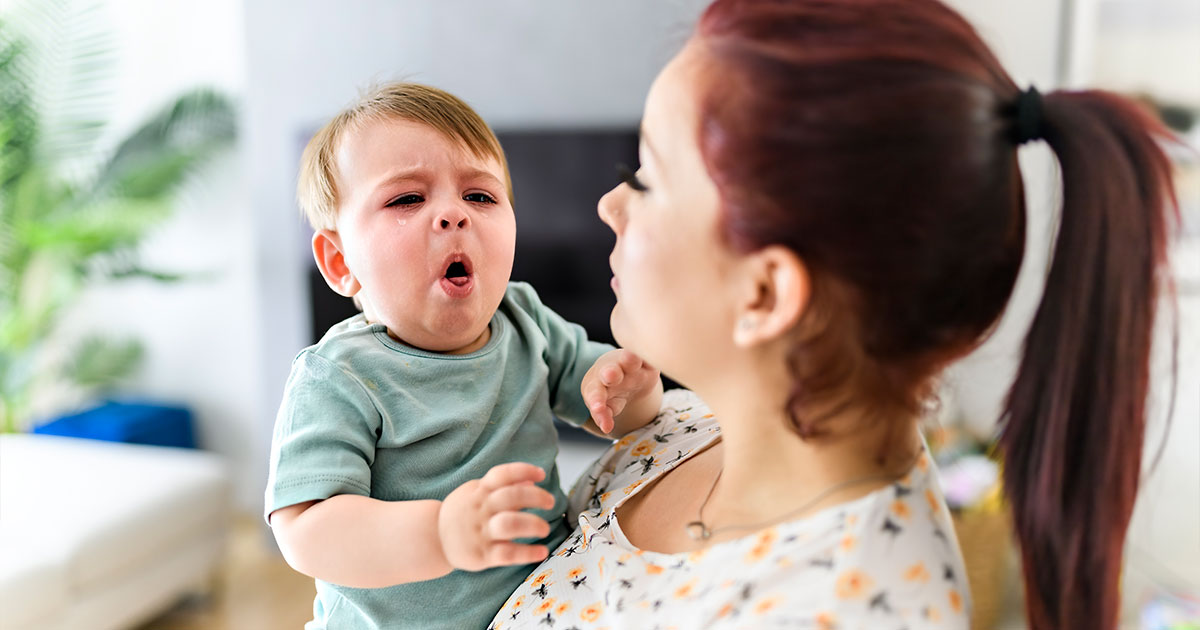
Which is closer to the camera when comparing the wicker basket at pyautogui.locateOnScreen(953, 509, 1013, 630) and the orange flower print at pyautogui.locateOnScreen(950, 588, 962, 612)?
the orange flower print at pyautogui.locateOnScreen(950, 588, 962, 612)

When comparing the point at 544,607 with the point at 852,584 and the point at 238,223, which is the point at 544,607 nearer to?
the point at 852,584

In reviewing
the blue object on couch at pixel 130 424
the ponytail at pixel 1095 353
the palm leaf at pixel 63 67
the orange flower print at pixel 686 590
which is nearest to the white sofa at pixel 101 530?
the blue object on couch at pixel 130 424

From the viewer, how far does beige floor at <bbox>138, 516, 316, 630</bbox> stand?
3074 mm

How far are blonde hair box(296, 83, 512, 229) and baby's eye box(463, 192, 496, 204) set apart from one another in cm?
4

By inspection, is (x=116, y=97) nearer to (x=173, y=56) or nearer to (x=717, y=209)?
(x=173, y=56)

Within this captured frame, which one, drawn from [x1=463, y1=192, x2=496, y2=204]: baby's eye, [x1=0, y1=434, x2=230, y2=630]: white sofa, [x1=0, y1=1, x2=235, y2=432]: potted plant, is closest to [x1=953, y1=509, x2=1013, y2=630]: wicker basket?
[x1=463, y1=192, x2=496, y2=204]: baby's eye

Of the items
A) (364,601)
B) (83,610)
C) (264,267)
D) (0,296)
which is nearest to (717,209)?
(364,601)

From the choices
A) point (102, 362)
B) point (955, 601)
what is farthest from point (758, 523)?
point (102, 362)

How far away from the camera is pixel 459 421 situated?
855 mm

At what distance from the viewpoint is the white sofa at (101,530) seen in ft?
8.13

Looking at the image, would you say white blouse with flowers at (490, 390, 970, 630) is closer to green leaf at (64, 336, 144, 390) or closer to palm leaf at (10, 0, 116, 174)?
palm leaf at (10, 0, 116, 174)

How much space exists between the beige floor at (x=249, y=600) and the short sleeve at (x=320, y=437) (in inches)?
95.2

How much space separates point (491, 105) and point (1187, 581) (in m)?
2.41

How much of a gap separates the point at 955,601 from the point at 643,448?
0.37 metres
